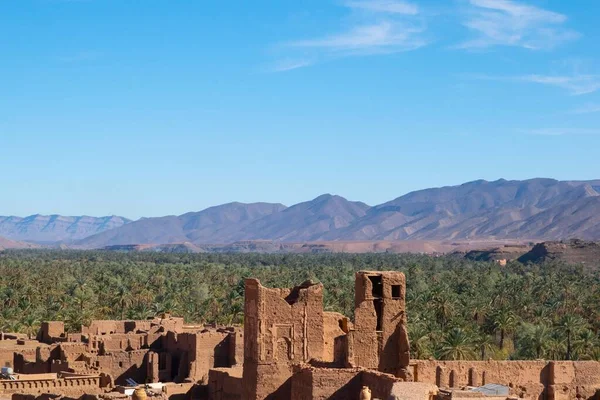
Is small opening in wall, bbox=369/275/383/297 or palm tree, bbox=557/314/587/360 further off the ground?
small opening in wall, bbox=369/275/383/297

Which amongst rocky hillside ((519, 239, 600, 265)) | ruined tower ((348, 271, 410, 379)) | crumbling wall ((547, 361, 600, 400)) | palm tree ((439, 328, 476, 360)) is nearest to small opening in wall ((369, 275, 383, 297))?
ruined tower ((348, 271, 410, 379))

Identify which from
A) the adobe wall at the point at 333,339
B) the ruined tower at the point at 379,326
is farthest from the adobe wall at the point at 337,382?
the adobe wall at the point at 333,339

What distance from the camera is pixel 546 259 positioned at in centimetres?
15988

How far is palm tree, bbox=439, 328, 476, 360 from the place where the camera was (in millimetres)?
50688

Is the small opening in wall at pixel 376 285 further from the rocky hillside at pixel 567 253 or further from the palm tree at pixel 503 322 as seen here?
the rocky hillside at pixel 567 253

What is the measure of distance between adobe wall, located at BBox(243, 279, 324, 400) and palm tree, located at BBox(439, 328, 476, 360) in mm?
15913

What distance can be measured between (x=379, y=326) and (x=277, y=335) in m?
3.31

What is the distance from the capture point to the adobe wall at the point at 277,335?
35.2m

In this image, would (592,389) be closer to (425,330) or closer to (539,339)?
(539,339)

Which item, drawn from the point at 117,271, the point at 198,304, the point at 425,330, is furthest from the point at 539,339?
the point at 117,271

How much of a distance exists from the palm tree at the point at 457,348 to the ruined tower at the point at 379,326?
15187 millimetres

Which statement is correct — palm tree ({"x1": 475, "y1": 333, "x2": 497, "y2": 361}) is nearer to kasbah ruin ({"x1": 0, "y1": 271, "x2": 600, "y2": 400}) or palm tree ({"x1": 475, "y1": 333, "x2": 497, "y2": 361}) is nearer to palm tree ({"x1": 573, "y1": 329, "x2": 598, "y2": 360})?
palm tree ({"x1": 573, "y1": 329, "x2": 598, "y2": 360})

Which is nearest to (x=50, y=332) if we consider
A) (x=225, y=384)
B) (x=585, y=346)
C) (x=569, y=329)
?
(x=225, y=384)

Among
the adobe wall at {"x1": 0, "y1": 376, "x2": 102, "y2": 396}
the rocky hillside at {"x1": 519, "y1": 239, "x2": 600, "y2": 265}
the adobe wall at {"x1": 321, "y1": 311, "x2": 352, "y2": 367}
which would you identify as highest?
the rocky hillside at {"x1": 519, "y1": 239, "x2": 600, "y2": 265}
